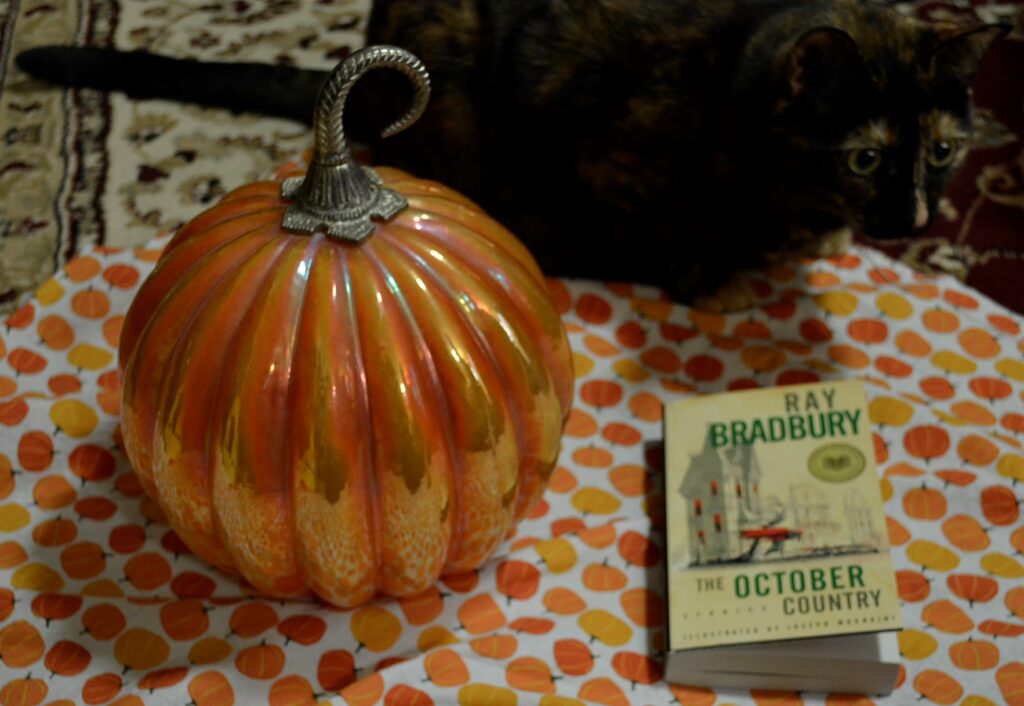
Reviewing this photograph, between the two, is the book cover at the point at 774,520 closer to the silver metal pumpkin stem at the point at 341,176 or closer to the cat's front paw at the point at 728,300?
the cat's front paw at the point at 728,300

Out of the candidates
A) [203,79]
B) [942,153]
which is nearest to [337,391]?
[942,153]

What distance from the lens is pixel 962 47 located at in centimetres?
109

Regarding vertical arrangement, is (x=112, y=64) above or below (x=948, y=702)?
above

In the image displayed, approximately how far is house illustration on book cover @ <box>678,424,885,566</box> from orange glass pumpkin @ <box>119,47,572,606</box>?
193 millimetres

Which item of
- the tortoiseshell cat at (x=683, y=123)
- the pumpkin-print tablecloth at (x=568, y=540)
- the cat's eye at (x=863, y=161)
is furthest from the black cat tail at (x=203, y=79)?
the cat's eye at (x=863, y=161)

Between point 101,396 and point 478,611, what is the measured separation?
0.44 m

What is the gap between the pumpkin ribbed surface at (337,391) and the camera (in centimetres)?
79

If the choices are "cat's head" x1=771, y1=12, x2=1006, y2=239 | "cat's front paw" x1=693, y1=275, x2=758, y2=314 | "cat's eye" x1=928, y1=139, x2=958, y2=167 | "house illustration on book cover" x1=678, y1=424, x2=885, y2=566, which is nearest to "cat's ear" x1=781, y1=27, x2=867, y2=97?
"cat's head" x1=771, y1=12, x2=1006, y2=239

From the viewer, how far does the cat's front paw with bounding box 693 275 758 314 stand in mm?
1246

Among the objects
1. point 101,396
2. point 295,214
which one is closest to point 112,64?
point 101,396

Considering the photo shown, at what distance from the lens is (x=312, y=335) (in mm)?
783

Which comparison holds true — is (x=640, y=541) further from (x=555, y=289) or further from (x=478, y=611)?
(x=555, y=289)

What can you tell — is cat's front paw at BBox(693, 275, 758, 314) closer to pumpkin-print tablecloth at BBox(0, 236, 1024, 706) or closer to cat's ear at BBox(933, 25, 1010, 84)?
→ pumpkin-print tablecloth at BBox(0, 236, 1024, 706)

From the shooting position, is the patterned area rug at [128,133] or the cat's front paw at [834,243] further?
the patterned area rug at [128,133]
